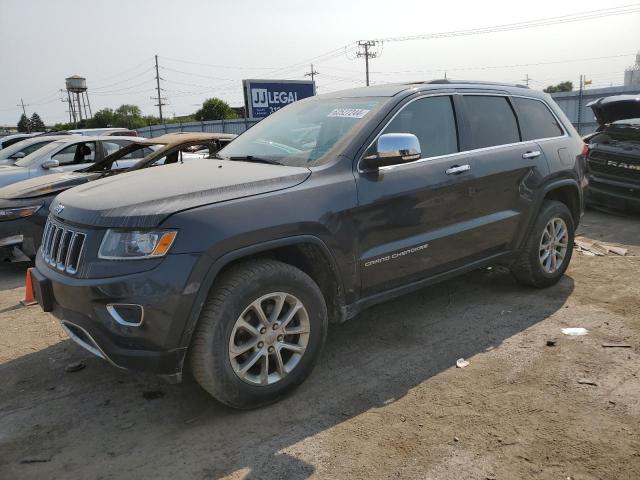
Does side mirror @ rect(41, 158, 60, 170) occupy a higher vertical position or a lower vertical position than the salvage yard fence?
lower

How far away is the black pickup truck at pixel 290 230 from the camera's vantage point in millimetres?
2775

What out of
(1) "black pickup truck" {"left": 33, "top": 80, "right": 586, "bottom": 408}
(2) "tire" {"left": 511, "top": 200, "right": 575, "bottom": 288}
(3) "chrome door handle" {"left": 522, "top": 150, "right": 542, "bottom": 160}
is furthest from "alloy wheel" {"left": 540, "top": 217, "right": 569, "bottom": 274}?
(3) "chrome door handle" {"left": 522, "top": 150, "right": 542, "bottom": 160}

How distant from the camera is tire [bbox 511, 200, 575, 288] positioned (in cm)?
478

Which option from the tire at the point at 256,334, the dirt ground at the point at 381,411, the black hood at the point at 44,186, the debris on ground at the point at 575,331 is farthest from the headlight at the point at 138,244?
the black hood at the point at 44,186

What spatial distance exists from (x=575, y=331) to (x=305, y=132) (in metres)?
2.51

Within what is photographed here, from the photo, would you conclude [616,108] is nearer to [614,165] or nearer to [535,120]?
[614,165]

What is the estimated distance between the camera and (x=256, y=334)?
305 cm

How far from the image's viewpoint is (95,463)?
9.03 feet

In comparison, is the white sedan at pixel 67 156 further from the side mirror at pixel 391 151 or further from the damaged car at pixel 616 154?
the damaged car at pixel 616 154

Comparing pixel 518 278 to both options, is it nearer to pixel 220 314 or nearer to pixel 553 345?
pixel 553 345

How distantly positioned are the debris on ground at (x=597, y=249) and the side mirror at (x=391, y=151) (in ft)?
12.6

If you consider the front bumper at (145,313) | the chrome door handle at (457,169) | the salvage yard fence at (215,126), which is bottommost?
the front bumper at (145,313)

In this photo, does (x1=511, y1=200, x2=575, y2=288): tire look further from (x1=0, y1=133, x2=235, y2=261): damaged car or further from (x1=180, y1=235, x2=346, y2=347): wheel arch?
(x1=0, y1=133, x2=235, y2=261): damaged car

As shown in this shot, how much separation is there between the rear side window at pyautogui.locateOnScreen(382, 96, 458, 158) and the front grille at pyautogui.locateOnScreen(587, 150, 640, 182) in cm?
506
